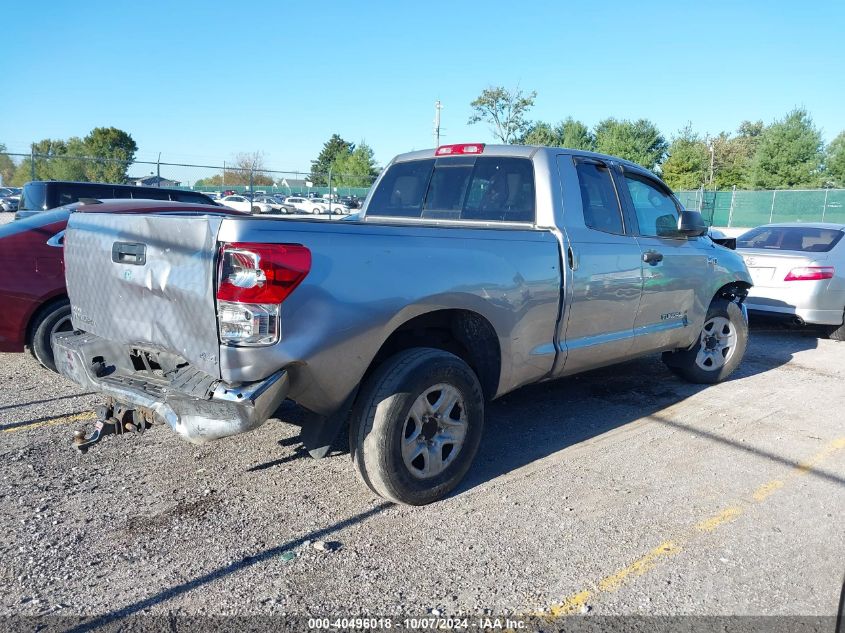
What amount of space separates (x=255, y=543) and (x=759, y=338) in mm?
7734

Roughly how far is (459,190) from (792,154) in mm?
52338

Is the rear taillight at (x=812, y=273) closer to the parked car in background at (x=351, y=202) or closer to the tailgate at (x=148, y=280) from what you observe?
the tailgate at (x=148, y=280)

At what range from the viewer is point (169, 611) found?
2.66 meters

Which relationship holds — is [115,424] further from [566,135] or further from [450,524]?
[566,135]

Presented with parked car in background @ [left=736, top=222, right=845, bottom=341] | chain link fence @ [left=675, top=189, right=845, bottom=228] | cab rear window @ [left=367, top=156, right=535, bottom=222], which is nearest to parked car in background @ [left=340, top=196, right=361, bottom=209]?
chain link fence @ [left=675, top=189, right=845, bottom=228]

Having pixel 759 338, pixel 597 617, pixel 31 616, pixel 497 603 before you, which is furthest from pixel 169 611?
pixel 759 338

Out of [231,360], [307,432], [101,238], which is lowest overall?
[307,432]

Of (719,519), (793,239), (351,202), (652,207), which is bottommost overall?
(719,519)

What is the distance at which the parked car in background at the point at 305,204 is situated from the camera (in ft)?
128

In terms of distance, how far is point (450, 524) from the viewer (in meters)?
3.44

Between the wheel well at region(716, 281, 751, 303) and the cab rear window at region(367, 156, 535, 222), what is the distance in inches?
104

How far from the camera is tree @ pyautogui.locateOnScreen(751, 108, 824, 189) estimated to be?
48.2 meters

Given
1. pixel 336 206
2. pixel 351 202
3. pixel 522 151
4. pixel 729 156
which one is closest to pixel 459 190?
pixel 522 151

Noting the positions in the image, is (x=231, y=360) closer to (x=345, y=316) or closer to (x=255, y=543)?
(x=345, y=316)
